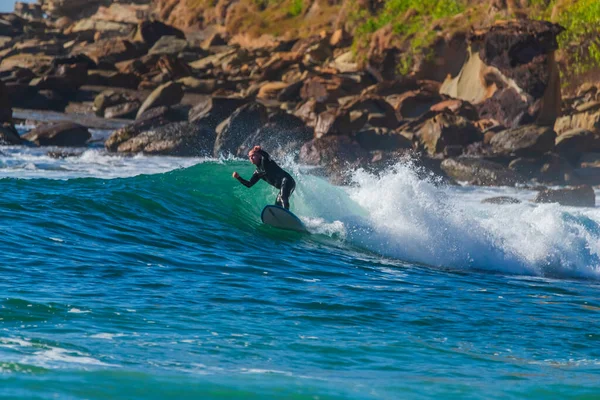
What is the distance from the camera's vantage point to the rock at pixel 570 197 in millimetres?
23391

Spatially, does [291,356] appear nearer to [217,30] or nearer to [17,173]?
[17,173]

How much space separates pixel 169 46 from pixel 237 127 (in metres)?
30.2

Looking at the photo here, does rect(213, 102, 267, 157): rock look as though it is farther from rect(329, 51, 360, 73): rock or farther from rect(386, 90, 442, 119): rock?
rect(329, 51, 360, 73): rock

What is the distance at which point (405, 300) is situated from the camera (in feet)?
37.4

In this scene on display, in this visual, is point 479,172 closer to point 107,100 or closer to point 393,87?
point 393,87

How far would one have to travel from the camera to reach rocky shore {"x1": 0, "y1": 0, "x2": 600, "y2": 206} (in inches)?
1116

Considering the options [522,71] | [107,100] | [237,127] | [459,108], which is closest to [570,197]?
[522,71]

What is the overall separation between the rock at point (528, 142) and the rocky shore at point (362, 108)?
3cm

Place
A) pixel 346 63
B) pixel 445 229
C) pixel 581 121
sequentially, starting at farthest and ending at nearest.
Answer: pixel 346 63, pixel 581 121, pixel 445 229

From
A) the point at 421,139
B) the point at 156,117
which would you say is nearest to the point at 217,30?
the point at 156,117

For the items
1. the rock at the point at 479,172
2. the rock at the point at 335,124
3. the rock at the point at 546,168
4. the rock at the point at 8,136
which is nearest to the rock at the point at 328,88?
the rock at the point at 335,124

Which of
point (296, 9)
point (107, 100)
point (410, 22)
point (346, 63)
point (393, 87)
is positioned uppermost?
point (296, 9)

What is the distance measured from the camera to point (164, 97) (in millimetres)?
39969

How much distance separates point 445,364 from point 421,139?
73.7 ft
